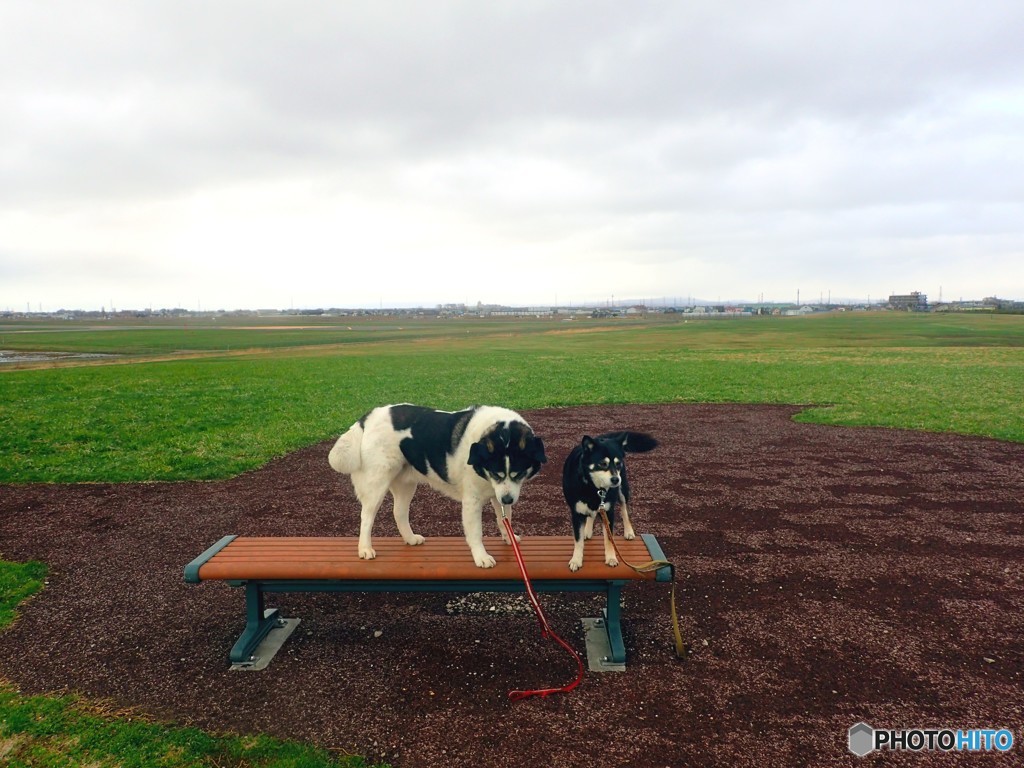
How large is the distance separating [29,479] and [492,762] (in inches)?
473

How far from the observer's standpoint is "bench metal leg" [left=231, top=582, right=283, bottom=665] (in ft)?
18.4

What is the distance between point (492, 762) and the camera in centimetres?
437

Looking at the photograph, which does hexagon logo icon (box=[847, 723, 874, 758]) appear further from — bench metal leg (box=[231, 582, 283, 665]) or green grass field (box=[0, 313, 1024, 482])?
green grass field (box=[0, 313, 1024, 482])

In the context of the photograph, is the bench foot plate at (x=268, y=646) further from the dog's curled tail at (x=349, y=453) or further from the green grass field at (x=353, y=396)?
the green grass field at (x=353, y=396)

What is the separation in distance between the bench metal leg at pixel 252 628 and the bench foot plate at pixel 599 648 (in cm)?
323

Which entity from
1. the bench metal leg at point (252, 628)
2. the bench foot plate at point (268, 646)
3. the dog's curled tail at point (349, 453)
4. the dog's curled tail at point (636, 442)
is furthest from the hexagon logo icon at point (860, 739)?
the bench metal leg at point (252, 628)

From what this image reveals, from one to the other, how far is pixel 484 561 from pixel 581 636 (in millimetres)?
1423

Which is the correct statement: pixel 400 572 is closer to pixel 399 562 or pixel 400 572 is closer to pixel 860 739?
pixel 399 562

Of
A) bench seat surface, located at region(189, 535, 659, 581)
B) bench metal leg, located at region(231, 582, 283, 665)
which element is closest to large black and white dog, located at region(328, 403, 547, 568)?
bench seat surface, located at region(189, 535, 659, 581)

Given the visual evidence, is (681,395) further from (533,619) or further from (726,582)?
(533,619)

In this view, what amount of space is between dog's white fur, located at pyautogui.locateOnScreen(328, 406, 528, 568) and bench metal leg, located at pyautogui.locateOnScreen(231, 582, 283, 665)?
109 centimetres

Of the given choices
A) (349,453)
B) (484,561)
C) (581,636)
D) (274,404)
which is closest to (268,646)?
(349,453)

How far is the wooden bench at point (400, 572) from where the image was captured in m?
5.46

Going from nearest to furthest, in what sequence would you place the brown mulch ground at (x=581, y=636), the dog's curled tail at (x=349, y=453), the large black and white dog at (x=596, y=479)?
1. the brown mulch ground at (x=581, y=636)
2. the large black and white dog at (x=596, y=479)
3. the dog's curled tail at (x=349, y=453)
